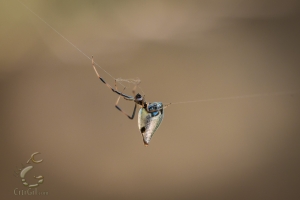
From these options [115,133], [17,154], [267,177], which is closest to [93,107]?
[115,133]

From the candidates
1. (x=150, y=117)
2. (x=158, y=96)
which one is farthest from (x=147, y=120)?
(x=158, y=96)

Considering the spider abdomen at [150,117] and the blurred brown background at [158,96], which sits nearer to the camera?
the spider abdomen at [150,117]

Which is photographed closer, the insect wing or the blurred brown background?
the insect wing

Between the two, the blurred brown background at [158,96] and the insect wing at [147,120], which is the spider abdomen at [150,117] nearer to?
the insect wing at [147,120]

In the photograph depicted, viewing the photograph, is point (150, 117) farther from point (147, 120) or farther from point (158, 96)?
point (158, 96)

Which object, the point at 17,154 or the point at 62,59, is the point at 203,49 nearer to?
the point at 62,59

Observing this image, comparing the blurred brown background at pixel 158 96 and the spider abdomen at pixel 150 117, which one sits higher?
the blurred brown background at pixel 158 96

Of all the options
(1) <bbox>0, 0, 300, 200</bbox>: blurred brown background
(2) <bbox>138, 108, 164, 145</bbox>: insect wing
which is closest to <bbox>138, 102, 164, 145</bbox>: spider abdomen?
(2) <bbox>138, 108, 164, 145</bbox>: insect wing

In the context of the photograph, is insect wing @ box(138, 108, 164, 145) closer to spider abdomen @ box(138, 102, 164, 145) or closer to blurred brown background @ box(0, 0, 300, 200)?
spider abdomen @ box(138, 102, 164, 145)

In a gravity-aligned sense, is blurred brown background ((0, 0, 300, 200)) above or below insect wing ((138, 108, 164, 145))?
above

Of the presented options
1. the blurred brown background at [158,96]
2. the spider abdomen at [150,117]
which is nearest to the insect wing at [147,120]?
the spider abdomen at [150,117]
